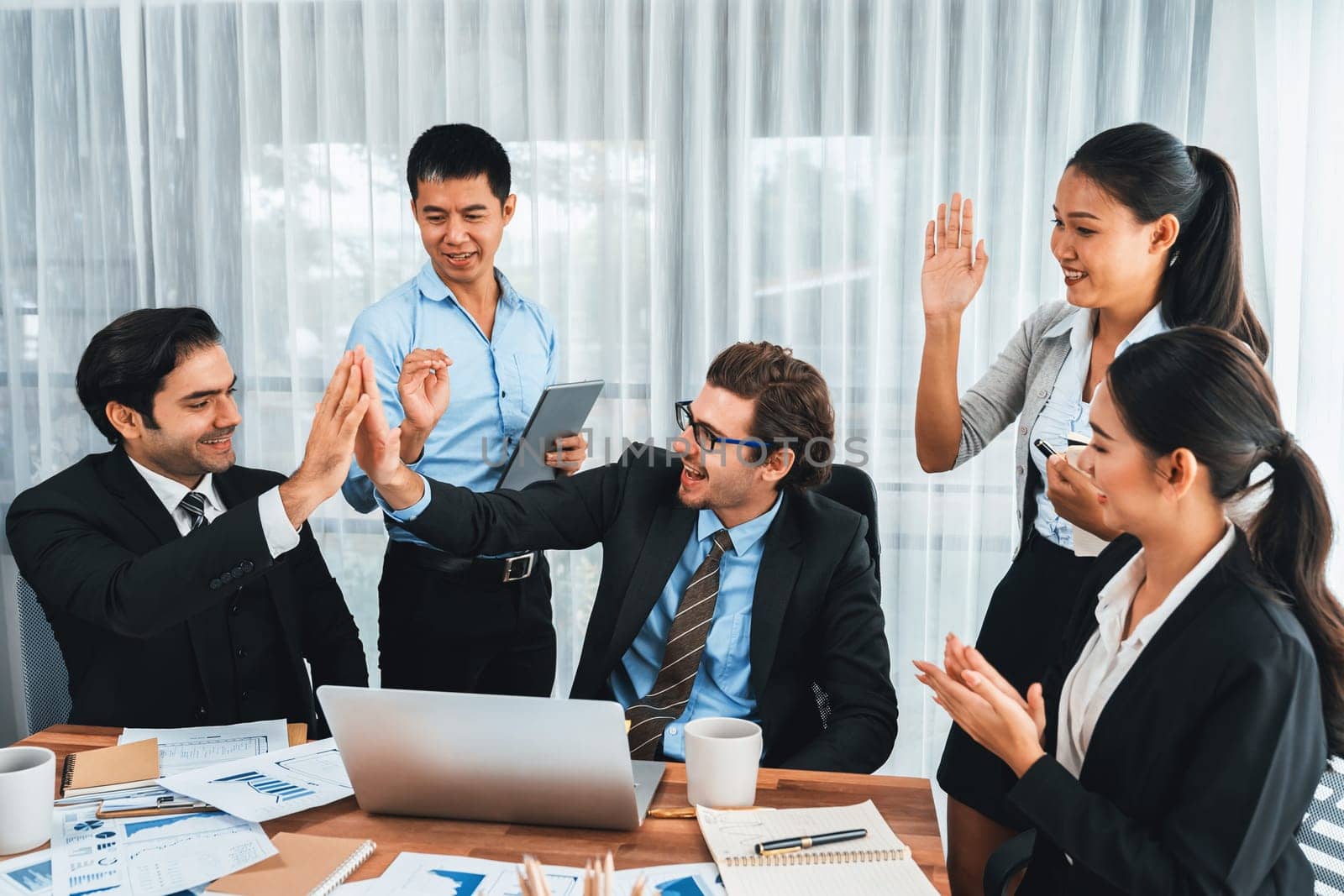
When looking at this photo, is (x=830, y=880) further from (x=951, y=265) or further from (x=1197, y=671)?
(x=951, y=265)

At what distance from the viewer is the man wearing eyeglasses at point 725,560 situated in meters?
1.89

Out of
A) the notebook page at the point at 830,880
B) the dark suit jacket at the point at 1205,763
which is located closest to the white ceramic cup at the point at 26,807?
the notebook page at the point at 830,880

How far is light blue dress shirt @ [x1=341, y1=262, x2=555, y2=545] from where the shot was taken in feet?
8.07

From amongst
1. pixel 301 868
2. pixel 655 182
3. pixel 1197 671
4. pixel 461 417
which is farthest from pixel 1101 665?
pixel 655 182

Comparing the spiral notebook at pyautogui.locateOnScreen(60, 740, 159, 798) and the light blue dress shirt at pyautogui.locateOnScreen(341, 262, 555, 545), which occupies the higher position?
the light blue dress shirt at pyautogui.locateOnScreen(341, 262, 555, 545)

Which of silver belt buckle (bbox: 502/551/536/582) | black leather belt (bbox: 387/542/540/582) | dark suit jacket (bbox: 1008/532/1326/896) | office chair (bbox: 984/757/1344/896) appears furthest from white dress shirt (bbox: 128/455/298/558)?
office chair (bbox: 984/757/1344/896)

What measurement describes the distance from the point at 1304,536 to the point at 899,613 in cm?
194

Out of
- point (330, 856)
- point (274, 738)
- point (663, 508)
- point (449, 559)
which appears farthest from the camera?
point (449, 559)

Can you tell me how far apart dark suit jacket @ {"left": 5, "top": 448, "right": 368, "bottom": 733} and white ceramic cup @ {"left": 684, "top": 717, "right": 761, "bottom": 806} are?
817 millimetres

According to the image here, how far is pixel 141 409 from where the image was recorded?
204 cm

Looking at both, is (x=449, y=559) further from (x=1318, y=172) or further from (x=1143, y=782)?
(x=1318, y=172)

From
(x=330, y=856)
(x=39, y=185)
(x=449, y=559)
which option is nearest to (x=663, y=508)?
(x=449, y=559)

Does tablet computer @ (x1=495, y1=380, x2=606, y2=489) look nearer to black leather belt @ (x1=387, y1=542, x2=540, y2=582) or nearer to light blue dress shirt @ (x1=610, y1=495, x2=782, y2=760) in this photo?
black leather belt @ (x1=387, y1=542, x2=540, y2=582)

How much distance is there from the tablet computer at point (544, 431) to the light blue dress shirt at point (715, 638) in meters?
0.45
